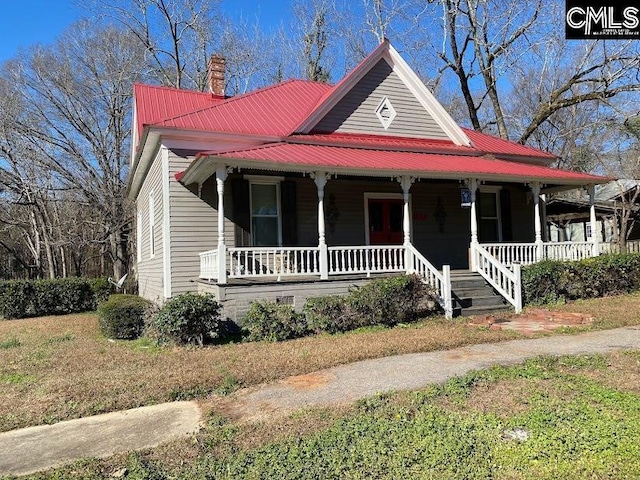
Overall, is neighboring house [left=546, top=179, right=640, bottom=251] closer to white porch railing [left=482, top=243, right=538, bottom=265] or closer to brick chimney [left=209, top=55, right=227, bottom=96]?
white porch railing [left=482, top=243, right=538, bottom=265]

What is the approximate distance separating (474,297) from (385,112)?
611 centimetres

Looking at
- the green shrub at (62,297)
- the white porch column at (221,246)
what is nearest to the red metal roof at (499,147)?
the white porch column at (221,246)

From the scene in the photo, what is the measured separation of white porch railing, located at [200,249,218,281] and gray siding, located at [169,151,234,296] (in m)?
0.51

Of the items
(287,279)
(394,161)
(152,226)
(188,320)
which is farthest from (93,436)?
(152,226)

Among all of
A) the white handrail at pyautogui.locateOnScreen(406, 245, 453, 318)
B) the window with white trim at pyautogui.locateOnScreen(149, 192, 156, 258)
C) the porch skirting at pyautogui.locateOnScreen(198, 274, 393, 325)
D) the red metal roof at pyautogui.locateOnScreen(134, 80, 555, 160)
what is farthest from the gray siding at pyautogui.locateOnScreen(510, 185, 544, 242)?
the window with white trim at pyautogui.locateOnScreen(149, 192, 156, 258)

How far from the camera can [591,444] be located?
12.1 ft

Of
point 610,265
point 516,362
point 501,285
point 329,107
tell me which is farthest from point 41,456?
point 610,265

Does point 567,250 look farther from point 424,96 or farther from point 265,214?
point 265,214

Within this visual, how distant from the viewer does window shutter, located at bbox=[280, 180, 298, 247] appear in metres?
12.1

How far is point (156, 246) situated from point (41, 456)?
973cm

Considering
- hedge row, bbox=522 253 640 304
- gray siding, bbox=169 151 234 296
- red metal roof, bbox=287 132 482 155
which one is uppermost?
red metal roof, bbox=287 132 482 155

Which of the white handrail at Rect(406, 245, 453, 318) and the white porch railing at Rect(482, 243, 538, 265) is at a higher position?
the white porch railing at Rect(482, 243, 538, 265)

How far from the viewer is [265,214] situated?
12.2 meters

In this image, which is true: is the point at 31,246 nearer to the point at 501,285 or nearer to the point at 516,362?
the point at 501,285
